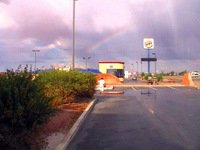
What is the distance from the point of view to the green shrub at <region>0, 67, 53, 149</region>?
921 cm

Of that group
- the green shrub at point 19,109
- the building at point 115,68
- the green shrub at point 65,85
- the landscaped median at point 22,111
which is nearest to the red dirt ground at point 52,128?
the landscaped median at point 22,111

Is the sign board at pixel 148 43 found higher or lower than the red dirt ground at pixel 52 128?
higher

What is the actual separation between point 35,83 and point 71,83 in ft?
44.7

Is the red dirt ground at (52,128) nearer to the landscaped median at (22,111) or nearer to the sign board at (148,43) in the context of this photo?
the landscaped median at (22,111)

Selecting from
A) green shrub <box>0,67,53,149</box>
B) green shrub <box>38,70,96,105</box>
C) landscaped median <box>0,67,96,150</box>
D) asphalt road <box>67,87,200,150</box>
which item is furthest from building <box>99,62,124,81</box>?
green shrub <box>0,67,53,149</box>

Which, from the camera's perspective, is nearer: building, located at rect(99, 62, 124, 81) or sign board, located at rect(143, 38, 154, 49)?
sign board, located at rect(143, 38, 154, 49)

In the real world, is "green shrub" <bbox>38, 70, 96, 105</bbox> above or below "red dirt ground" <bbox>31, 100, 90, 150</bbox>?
above

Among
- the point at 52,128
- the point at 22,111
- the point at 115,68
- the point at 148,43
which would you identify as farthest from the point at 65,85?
the point at 115,68

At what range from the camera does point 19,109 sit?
30.9 ft

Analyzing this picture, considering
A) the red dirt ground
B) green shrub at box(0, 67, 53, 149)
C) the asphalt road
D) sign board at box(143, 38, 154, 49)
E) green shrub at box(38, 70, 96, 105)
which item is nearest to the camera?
green shrub at box(0, 67, 53, 149)

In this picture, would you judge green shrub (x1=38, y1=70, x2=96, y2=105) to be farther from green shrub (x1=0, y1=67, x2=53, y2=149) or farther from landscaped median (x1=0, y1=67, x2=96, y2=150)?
green shrub (x1=0, y1=67, x2=53, y2=149)

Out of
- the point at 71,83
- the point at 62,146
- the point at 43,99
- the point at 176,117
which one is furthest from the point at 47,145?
the point at 71,83

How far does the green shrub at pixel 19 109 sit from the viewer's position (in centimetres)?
921

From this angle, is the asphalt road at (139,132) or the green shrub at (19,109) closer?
the green shrub at (19,109)
